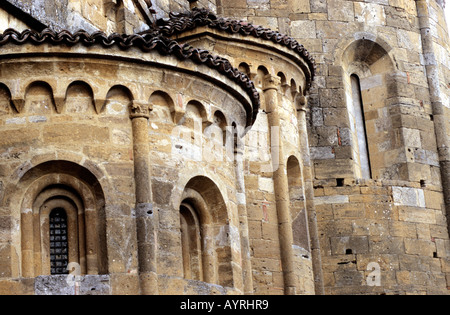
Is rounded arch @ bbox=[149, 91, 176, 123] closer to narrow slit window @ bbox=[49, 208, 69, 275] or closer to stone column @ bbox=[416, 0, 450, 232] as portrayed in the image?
narrow slit window @ bbox=[49, 208, 69, 275]

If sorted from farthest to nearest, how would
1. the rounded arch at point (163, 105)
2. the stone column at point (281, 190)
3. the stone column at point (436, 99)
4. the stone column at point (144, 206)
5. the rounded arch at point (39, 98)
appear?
the stone column at point (436, 99) < the stone column at point (281, 190) < the rounded arch at point (163, 105) < the rounded arch at point (39, 98) < the stone column at point (144, 206)

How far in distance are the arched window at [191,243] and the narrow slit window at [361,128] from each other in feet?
26.1

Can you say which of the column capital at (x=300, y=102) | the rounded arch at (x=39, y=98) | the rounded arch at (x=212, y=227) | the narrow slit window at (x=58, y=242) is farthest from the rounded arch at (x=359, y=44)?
the narrow slit window at (x=58, y=242)

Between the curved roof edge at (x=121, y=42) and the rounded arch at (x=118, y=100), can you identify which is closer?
the curved roof edge at (x=121, y=42)

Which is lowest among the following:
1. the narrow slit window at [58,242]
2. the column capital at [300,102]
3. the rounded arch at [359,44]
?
the narrow slit window at [58,242]

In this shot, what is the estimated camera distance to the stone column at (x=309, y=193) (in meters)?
23.7

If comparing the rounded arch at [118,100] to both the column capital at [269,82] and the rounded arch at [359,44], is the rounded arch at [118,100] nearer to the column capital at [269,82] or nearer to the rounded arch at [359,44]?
the column capital at [269,82]

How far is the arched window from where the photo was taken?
61.8 ft

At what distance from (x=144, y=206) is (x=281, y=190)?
5.10 m

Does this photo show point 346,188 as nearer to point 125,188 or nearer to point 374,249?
point 374,249

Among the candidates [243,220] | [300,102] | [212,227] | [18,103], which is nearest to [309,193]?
[300,102]

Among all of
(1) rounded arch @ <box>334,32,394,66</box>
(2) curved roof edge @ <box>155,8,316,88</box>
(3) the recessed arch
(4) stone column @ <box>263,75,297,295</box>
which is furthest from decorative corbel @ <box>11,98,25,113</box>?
(1) rounded arch @ <box>334,32,394,66</box>

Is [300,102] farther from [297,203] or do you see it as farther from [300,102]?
[297,203]
